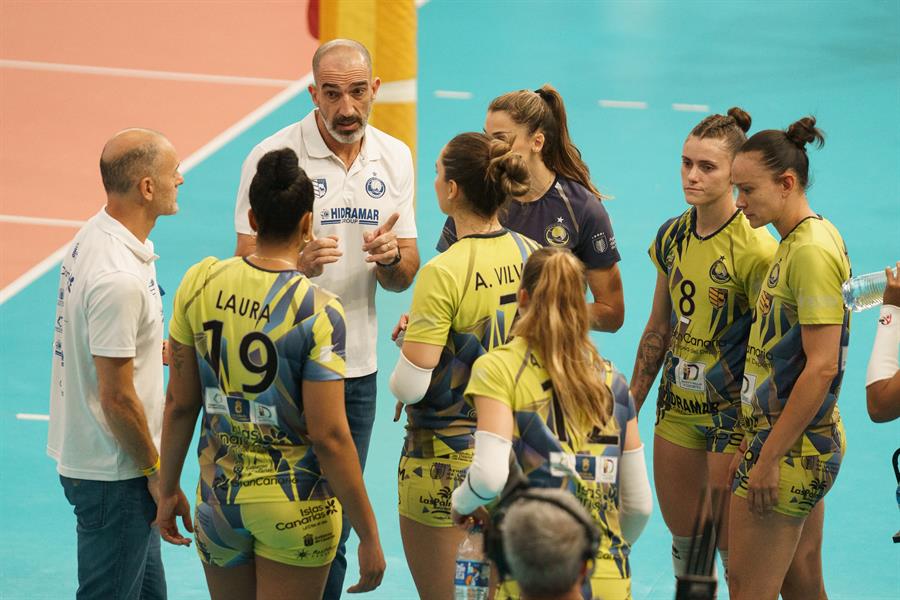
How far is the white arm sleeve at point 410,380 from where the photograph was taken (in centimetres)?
445

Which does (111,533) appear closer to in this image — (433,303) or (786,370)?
(433,303)

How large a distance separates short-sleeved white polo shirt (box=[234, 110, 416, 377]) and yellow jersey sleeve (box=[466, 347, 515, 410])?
1533mm

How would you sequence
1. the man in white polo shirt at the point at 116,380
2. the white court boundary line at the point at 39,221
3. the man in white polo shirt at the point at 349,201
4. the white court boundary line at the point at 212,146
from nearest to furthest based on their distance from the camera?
1. the man in white polo shirt at the point at 116,380
2. the man in white polo shirt at the point at 349,201
3. the white court boundary line at the point at 212,146
4. the white court boundary line at the point at 39,221

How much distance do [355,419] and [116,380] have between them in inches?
46.8

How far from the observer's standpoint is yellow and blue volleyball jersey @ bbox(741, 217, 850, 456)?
4.57 m

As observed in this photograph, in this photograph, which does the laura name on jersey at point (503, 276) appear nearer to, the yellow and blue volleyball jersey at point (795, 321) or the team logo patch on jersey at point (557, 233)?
the team logo patch on jersey at point (557, 233)

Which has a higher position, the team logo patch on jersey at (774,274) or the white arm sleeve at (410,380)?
the team logo patch on jersey at (774,274)

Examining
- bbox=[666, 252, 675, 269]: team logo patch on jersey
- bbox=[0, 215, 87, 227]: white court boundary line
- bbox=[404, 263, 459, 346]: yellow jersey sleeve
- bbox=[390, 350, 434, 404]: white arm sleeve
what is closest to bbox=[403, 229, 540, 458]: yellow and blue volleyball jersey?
bbox=[404, 263, 459, 346]: yellow jersey sleeve

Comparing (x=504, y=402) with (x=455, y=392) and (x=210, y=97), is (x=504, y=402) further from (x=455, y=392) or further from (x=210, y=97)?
(x=210, y=97)

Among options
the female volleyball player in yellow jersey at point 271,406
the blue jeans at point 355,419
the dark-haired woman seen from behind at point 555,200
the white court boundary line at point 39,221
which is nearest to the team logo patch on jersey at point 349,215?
the dark-haired woman seen from behind at point 555,200

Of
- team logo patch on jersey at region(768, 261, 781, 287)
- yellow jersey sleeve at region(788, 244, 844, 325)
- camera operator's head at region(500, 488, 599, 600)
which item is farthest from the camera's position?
team logo patch on jersey at region(768, 261, 781, 287)

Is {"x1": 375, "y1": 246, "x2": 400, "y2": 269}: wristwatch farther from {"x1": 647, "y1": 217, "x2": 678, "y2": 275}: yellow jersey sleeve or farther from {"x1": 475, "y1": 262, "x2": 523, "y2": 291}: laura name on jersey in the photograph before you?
{"x1": 647, "y1": 217, "x2": 678, "y2": 275}: yellow jersey sleeve

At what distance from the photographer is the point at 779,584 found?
188 inches

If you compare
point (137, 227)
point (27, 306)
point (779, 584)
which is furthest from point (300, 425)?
point (27, 306)
